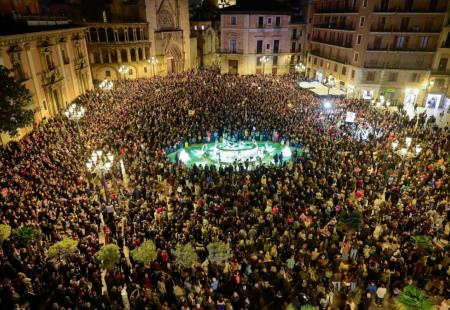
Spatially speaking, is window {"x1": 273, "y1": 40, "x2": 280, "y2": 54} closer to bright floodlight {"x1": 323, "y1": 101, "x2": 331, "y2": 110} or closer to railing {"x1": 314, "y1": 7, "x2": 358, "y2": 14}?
railing {"x1": 314, "y1": 7, "x2": 358, "y2": 14}

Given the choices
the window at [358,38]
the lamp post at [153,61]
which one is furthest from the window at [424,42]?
the lamp post at [153,61]

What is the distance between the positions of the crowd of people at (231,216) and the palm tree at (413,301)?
1.29 meters

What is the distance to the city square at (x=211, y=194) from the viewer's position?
1004 centimetres

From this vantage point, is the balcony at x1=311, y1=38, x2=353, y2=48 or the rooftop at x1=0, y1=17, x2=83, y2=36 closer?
the rooftop at x1=0, y1=17, x2=83, y2=36

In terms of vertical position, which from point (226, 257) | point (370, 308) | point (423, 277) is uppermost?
point (226, 257)

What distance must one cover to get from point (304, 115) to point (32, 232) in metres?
19.4

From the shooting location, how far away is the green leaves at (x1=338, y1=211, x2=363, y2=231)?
37.2 ft

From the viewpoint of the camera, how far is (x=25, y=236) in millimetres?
10719

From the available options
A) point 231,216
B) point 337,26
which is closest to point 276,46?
point 337,26

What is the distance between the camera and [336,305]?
32.5 ft

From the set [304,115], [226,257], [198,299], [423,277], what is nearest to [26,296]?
[198,299]

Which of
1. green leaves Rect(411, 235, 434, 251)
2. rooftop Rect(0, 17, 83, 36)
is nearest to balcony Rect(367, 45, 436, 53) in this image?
green leaves Rect(411, 235, 434, 251)

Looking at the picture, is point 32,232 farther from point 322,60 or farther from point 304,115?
point 322,60

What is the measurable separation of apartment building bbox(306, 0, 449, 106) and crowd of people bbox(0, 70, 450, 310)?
13.6 metres
